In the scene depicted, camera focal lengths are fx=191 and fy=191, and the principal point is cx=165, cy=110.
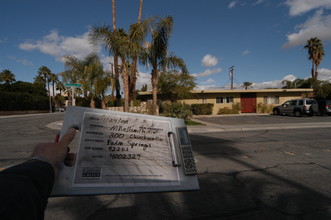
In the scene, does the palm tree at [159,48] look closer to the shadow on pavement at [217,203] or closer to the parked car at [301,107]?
the shadow on pavement at [217,203]

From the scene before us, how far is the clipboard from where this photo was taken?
1.42 m

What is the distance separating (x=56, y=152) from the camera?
4.38 feet

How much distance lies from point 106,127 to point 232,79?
52489mm

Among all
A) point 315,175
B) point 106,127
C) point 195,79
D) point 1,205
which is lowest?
point 315,175

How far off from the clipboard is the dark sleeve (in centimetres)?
21

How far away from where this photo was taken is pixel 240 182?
3723 mm

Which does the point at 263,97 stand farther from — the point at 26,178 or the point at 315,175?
the point at 26,178

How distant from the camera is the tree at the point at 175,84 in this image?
76.0 feet

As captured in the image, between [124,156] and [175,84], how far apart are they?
22131mm

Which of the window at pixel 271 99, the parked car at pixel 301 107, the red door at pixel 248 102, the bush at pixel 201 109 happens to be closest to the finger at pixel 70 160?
the parked car at pixel 301 107

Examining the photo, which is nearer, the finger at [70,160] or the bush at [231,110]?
the finger at [70,160]

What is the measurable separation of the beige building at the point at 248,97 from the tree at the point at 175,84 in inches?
108

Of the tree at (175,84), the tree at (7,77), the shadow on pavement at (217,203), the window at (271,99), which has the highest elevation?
the tree at (7,77)

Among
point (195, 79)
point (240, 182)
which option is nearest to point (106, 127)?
point (240, 182)
